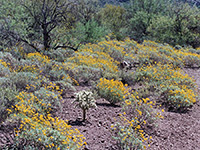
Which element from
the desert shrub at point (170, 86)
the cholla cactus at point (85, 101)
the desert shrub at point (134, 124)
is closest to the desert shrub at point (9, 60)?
the cholla cactus at point (85, 101)

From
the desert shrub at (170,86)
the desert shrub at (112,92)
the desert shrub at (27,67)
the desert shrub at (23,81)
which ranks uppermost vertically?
the desert shrub at (23,81)

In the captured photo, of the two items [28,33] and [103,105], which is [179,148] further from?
[28,33]

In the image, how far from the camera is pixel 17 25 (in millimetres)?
9398

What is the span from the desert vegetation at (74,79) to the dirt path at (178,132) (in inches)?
9.9

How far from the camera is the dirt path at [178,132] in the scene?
452 centimetres

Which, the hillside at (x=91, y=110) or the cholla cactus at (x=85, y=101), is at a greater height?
the cholla cactus at (x=85, y=101)

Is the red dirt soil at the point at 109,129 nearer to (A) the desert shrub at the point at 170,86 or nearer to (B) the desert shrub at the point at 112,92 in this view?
(B) the desert shrub at the point at 112,92

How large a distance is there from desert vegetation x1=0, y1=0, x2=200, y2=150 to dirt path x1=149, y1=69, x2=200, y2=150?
25 centimetres

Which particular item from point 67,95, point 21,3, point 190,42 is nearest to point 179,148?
point 67,95

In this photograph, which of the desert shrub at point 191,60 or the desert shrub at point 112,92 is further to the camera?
the desert shrub at point 191,60

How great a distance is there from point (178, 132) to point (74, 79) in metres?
3.86

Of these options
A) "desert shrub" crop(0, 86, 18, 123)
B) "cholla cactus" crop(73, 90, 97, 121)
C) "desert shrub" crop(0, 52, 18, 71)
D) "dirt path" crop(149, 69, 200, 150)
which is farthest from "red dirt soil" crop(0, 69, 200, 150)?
"desert shrub" crop(0, 52, 18, 71)

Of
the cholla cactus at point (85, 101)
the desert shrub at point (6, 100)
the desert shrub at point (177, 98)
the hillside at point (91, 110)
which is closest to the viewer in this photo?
the hillside at point (91, 110)

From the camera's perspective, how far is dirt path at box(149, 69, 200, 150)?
4520 millimetres
